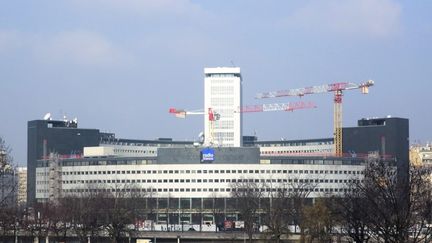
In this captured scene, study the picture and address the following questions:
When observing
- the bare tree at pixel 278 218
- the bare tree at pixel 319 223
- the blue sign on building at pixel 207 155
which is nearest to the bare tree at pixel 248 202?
the bare tree at pixel 278 218

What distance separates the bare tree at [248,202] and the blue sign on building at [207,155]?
8.08 meters

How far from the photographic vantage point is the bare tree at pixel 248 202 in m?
120

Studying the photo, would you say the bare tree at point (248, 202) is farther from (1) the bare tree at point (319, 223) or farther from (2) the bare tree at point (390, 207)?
(2) the bare tree at point (390, 207)

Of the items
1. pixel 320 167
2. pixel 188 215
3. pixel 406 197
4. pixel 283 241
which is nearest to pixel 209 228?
pixel 188 215

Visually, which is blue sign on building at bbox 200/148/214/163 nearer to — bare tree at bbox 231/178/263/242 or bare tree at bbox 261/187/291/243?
bare tree at bbox 231/178/263/242

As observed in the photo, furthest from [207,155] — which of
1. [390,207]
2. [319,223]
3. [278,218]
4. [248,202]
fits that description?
[390,207]

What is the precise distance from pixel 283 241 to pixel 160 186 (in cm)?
9706

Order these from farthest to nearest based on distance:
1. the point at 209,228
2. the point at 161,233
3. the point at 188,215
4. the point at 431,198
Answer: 1. the point at 188,215
2. the point at 209,228
3. the point at 161,233
4. the point at 431,198

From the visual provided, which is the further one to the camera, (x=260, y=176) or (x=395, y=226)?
(x=260, y=176)

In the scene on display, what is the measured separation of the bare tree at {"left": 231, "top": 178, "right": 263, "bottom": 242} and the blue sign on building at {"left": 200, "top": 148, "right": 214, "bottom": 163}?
8081mm

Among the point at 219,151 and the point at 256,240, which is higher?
the point at 219,151

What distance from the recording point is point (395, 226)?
67812 millimetres

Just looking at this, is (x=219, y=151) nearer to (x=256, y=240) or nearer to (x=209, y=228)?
(x=209, y=228)

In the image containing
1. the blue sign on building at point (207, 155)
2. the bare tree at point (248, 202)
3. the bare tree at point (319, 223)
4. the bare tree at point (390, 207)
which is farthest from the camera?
the blue sign on building at point (207, 155)
